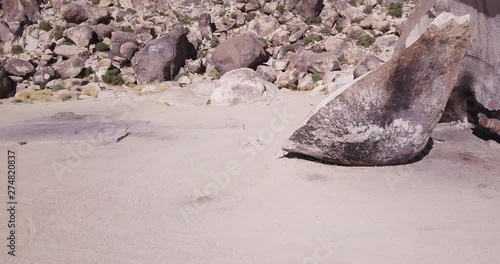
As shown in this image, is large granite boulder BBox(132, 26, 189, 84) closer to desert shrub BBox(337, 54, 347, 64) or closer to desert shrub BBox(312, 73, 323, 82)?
desert shrub BBox(312, 73, 323, 82)

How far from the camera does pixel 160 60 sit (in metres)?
14.8

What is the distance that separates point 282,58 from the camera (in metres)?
16.3

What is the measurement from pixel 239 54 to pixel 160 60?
3027 millimetres

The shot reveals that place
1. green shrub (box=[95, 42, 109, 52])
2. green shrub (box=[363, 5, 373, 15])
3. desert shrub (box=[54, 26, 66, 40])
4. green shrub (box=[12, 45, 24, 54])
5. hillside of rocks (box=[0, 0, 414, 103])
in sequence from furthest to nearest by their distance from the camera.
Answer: green shrub (box=[363, 5, 373, 15]) → desert shrub (box=[54, 26, 66, 40]) → green shrub (box=[12, 45, 24, 54]) → green shrub (box=[95, 42, 109, 52]) → hillside of rocks (box=[0, 0, 414, 103])

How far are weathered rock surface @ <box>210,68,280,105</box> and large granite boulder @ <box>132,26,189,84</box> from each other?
5546mm

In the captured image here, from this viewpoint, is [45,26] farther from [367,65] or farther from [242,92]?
[367,65]

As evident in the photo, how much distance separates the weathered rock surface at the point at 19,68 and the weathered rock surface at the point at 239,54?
23.6 feet

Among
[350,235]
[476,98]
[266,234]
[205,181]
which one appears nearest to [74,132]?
[205,181]

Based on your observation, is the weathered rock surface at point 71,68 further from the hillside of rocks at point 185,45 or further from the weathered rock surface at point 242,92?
the weathered rock surface at point 242,92

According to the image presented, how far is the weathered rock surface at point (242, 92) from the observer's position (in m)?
9.30

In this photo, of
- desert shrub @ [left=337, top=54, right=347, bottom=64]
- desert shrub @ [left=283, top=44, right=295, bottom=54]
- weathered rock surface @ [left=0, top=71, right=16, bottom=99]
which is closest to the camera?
weathered rock surface @ [left=0, top=71, right=16, bottom=99]

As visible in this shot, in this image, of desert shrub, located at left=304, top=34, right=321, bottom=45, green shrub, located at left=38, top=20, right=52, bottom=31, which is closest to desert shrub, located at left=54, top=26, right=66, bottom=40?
green shrub, located at left=38, top=20, right=52, bottom=31

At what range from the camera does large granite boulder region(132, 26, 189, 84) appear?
48.0ft

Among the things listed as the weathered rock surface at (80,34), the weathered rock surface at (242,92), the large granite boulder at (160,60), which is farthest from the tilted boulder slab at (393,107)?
the weathered rock surface at (80,34)
